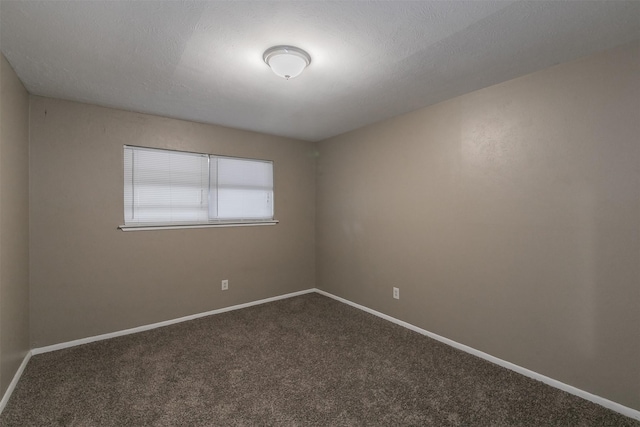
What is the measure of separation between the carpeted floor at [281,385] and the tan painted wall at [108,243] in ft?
1.19

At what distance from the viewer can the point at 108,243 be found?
2955mm

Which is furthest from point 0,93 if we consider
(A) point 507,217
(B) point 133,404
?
(A) point 507,217

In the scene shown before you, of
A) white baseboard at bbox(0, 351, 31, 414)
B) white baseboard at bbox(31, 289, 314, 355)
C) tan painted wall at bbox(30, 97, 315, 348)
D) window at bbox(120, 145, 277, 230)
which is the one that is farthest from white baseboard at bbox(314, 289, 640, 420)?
white baseboard at bbox(0, 351, 31, 414)

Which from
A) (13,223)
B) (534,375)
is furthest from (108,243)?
(534,375)

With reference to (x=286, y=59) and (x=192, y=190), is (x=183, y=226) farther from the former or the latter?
(x=286, y=59)

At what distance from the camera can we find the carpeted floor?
1831 mm

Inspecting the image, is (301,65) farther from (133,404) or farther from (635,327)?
(635,327)

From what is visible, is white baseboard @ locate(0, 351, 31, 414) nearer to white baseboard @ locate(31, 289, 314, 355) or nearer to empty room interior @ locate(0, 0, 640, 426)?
empty room interior @ locate(0, 0, 640, 426)

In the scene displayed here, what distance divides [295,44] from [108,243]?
8.59ft

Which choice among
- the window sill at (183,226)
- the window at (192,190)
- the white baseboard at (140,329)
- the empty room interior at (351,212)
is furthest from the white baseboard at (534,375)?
the window at (192,190)

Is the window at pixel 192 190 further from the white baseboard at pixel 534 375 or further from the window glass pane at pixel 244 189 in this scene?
the white baseboard at pixel 534 375

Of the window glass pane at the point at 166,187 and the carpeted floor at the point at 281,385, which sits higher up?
the window glass pane at the point at 166,187

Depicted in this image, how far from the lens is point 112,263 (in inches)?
117

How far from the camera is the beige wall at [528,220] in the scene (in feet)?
6.14
